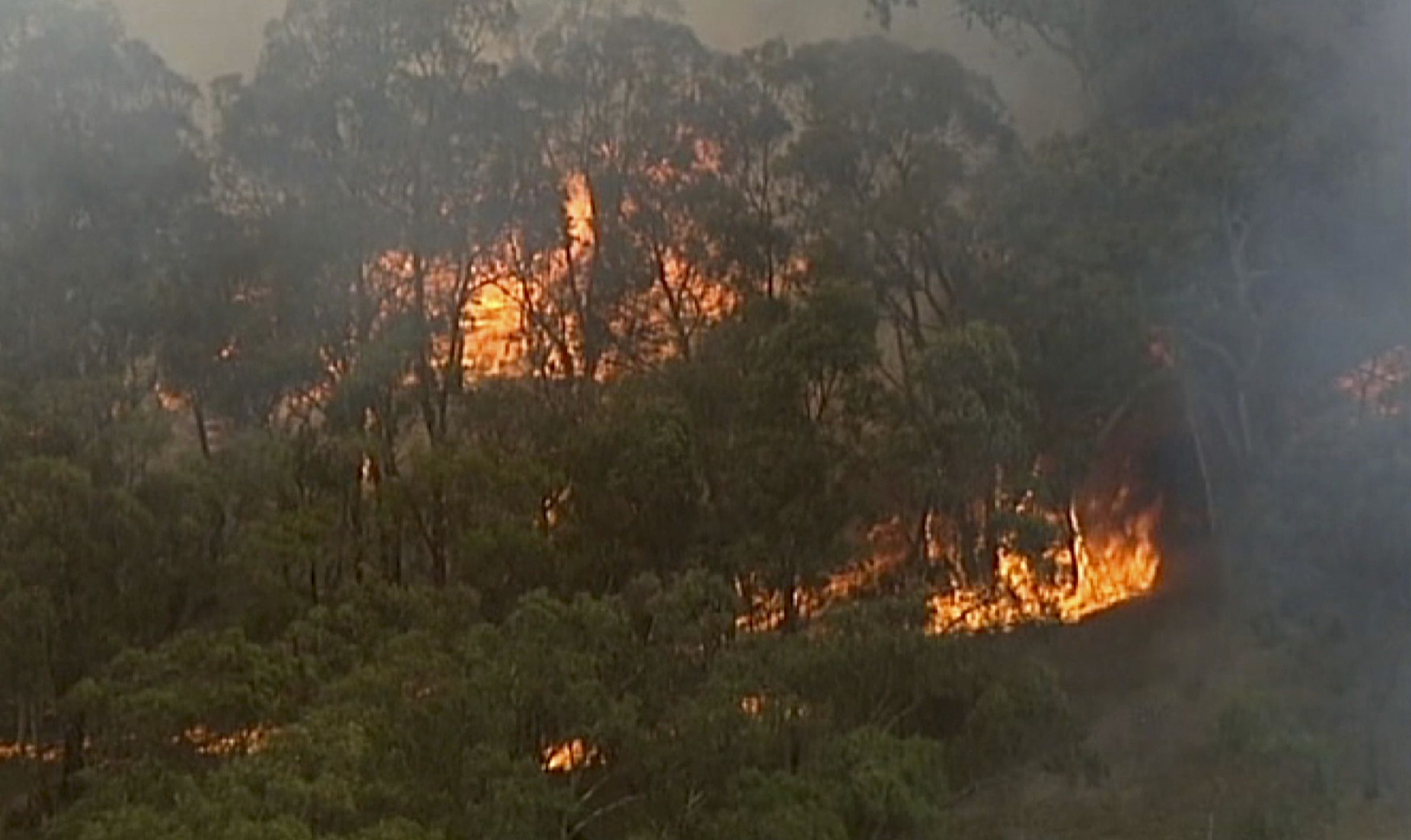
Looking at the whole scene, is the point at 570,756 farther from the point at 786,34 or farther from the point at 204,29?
the point at 786,34

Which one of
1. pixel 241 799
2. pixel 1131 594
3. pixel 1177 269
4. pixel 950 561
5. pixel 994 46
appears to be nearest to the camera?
pixel 241 799

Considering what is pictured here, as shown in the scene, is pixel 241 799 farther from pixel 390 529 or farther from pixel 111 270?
pixel 111 270

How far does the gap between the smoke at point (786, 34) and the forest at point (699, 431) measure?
0.82m

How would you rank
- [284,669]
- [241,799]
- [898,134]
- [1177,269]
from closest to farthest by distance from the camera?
[241,799]
[284,669]
[1177,269]
[898,134]

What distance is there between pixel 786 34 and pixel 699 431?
7733 millimetres

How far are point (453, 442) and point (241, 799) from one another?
4108 millimetres

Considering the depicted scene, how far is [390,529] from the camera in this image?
35.8ft

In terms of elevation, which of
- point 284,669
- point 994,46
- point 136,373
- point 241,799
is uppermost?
point 994,46

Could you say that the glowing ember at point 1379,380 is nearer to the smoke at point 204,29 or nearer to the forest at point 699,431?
the forest at point 699,431

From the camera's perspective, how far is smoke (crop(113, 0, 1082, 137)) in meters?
17.0

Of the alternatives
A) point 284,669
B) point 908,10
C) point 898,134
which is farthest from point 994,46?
point 284,669

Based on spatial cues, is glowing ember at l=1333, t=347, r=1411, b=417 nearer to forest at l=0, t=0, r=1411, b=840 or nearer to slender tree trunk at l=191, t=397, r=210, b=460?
forest at l=0, t=0, r=1411, b=840

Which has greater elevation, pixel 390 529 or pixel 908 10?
pixel 908 10

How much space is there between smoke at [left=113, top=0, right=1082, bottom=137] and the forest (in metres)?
0.82
